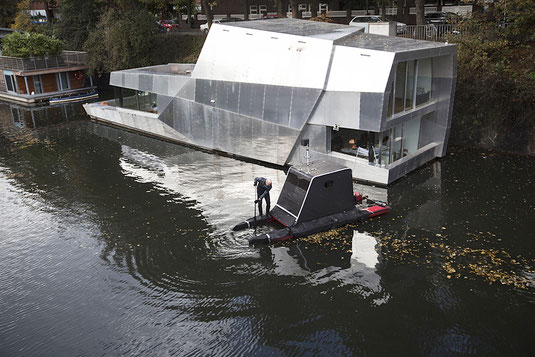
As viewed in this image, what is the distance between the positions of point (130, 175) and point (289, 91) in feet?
26.1

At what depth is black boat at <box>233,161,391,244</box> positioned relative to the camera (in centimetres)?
1480

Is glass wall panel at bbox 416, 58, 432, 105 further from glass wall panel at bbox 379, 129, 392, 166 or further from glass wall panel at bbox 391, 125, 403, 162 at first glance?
glass wall panel at bbox 379, 129, 392, 166

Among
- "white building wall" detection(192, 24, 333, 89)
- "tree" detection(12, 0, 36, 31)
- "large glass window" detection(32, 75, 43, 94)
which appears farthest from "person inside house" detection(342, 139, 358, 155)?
"tree" detection(12, 0, 36, 31)

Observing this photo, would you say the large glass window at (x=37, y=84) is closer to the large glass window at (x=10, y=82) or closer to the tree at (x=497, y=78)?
the large glass window at (x=10, y=82)

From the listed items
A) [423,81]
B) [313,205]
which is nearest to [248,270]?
[313,205]

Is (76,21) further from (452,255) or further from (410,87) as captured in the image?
(452,255)

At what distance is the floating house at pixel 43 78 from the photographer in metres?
38.0

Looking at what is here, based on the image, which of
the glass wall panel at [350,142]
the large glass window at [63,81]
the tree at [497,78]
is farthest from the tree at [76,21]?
the tree at [497,78]

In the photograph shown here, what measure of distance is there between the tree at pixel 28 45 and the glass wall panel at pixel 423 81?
31.2m

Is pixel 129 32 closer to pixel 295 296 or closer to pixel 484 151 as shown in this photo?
pixel 484 151

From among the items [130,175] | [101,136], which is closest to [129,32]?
[101,136]

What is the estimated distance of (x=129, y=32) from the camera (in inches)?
1521

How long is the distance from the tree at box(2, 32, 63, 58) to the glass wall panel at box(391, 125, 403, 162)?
103 feet

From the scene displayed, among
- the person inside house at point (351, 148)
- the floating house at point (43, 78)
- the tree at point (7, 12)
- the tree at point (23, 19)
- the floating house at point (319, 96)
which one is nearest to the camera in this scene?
the floating house at point (319, 96)
